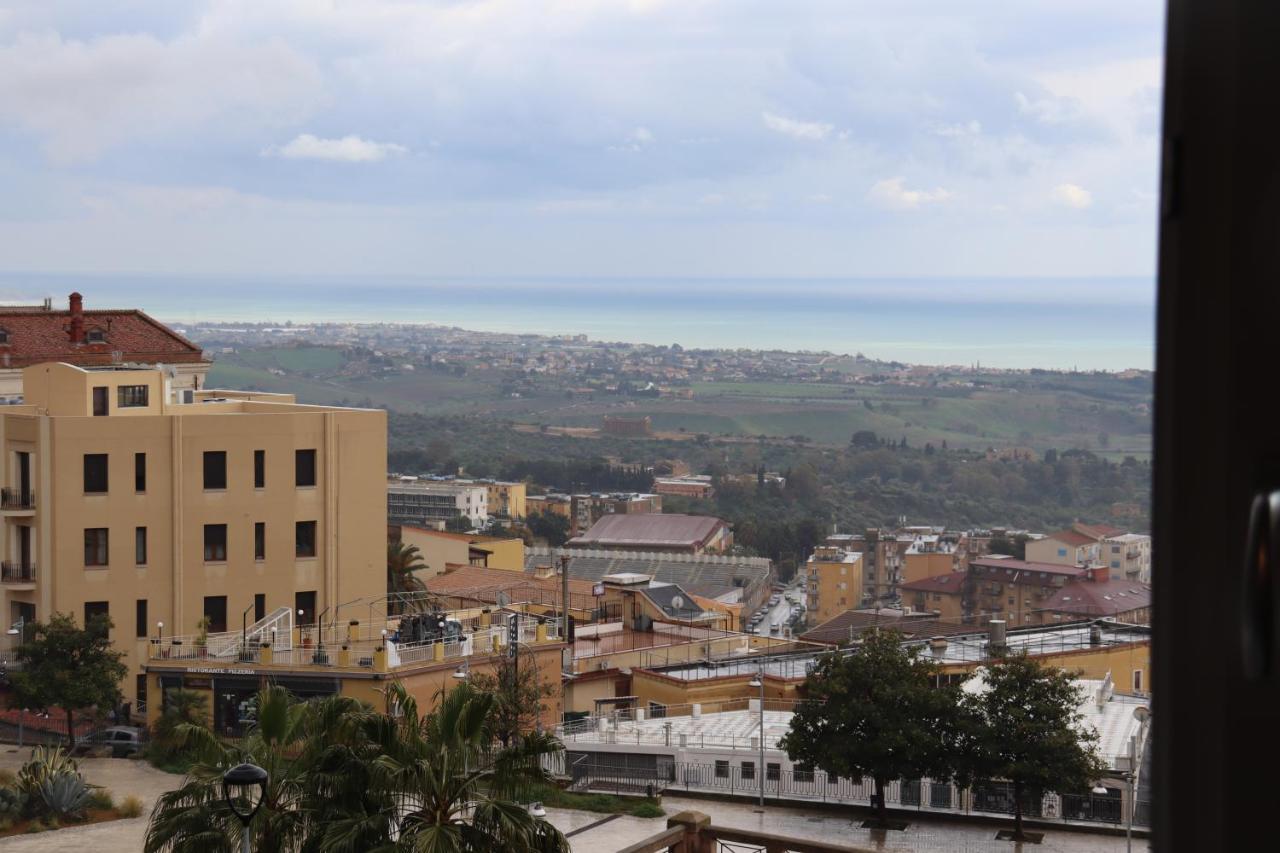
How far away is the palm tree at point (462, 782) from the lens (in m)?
9.01

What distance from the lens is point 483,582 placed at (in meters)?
42.0

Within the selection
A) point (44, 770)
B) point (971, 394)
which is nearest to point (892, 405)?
point (971, 394)

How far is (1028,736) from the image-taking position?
22.7 m

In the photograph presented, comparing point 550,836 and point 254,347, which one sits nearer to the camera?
point 550,836

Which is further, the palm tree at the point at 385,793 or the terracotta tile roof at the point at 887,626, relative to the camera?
the terracotta tile roof at the point at 887,626

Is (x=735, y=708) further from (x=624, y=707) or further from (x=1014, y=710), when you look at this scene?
(x=1014, y=710)

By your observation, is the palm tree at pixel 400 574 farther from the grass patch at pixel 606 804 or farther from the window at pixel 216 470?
the grass patch at pixel 606 804

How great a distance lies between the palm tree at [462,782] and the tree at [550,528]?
259ft

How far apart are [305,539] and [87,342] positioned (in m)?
15.1

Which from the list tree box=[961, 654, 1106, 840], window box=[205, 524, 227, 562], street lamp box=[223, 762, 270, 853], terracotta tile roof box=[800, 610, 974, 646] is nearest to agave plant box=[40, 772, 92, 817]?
window box=[205, 524, 227, 562]

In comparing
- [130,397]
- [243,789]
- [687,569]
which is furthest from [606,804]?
[687,569]

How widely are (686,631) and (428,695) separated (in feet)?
40.5

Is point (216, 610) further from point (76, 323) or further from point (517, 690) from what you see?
point (76, 323)

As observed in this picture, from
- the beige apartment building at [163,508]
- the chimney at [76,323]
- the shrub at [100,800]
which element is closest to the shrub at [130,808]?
the shrub at [100,800]
